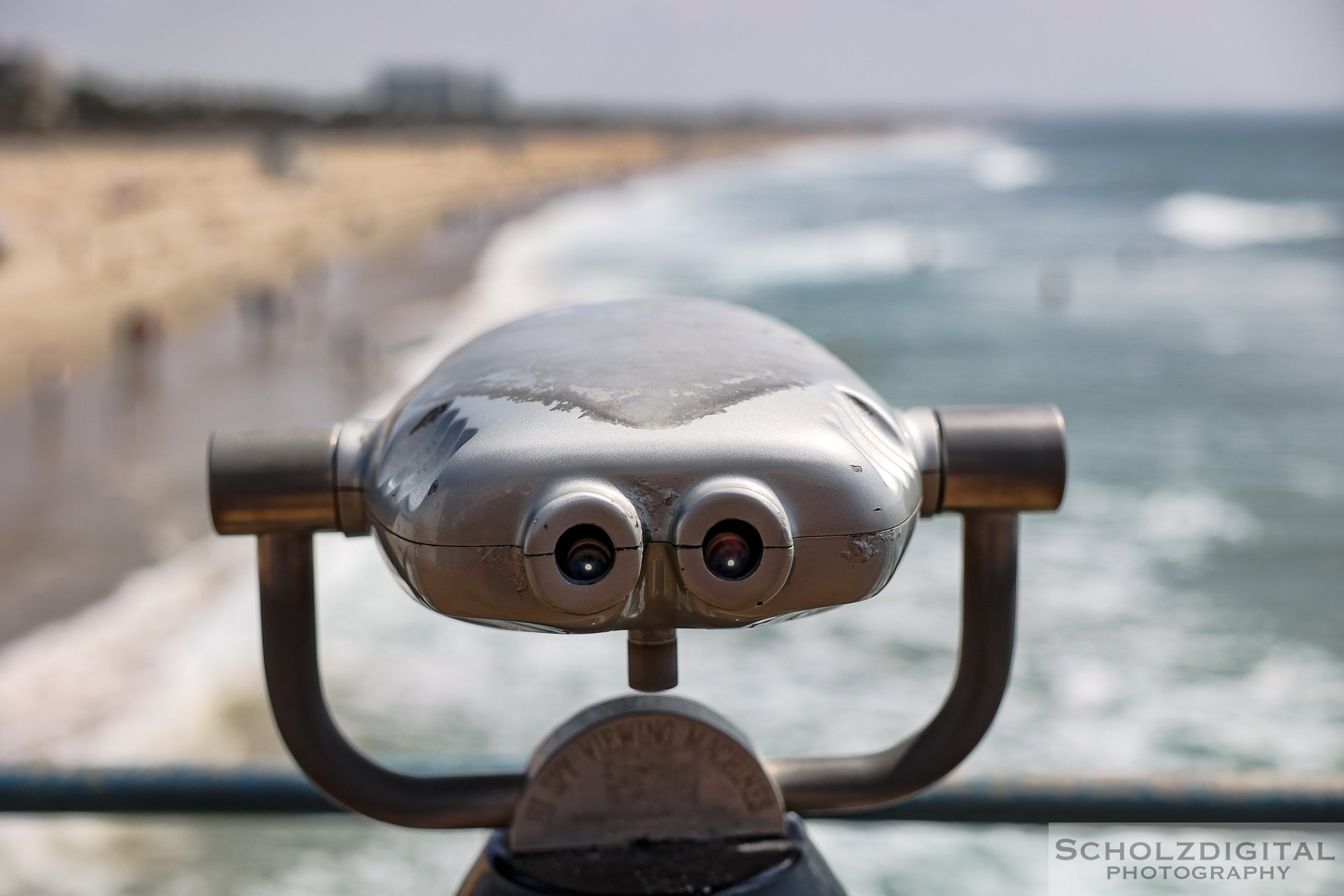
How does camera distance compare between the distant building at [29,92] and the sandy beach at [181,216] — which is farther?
the distant building at [29,92]

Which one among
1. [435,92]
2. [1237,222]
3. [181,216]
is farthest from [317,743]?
[435,92]

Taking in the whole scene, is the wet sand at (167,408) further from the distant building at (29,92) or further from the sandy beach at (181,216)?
the distant building at (29,92)

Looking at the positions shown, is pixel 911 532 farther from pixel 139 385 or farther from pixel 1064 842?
pixel 139 385

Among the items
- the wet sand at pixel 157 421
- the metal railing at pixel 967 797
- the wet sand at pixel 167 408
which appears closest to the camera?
the metal railing at pixel 967 797

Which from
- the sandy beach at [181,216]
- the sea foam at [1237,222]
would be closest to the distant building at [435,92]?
the sandy beach at [181,216]

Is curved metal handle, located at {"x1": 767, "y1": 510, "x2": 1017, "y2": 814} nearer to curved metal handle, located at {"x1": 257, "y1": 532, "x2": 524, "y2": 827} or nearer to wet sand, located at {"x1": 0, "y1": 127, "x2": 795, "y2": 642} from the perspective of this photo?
curved metal handle, located at {"x1": 257, "y1": 532, "x2": 524, "y2": 827}

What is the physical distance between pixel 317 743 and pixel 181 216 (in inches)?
1385

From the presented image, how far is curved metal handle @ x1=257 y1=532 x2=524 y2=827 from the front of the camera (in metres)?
0.88

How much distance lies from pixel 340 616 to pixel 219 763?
6.59 m

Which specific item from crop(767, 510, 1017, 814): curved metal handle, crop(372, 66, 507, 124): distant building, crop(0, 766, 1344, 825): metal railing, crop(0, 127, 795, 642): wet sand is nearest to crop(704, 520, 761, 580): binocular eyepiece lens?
crop(767, 510, 1017, 814): curved metal handle

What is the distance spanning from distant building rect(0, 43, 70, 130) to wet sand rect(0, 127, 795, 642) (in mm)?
44391

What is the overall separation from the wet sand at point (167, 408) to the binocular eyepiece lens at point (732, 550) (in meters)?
7.70

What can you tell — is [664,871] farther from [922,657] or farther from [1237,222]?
[1237,222]

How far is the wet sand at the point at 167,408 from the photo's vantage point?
9.03 meters
